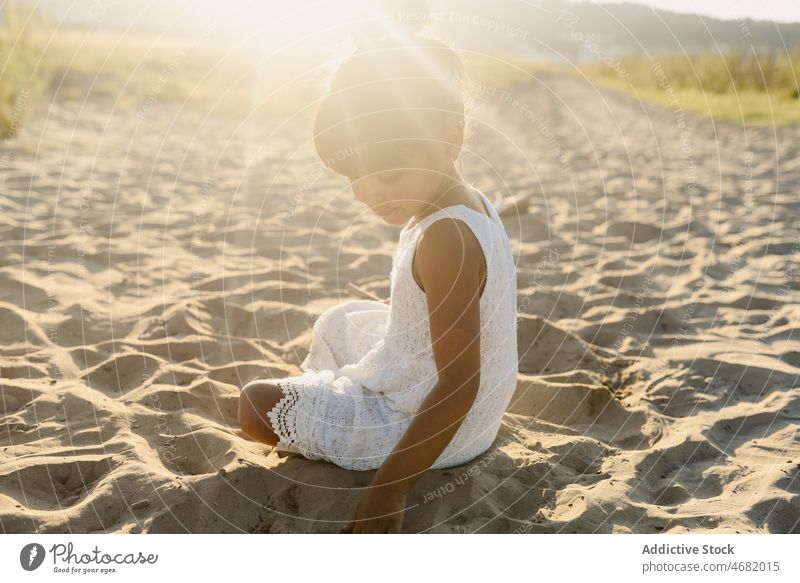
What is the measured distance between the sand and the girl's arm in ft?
0.65

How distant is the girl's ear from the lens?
208 centimetres

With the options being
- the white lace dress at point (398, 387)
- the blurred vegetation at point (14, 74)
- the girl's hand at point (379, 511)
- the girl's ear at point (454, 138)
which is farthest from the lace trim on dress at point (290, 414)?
the blurred vegetation at point (14, 74)

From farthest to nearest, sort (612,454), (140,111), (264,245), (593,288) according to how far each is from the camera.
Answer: (140,111), (264,245), (593,288), (612,454)

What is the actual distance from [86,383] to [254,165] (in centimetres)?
534

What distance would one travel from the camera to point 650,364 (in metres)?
3.40

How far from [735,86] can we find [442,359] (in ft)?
48.3

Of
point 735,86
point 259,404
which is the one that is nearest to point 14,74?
point 259,404

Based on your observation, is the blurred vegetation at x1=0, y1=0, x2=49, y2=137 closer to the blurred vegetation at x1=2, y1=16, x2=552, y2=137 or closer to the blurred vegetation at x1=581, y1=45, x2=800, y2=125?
the blurred vegetation at x1=2, y1=16, x2=552, y2=137

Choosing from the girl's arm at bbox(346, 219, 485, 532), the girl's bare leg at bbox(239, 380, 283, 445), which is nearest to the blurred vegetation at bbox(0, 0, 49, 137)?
the girl's bare leg at bbox(239, 380, 283, 445)

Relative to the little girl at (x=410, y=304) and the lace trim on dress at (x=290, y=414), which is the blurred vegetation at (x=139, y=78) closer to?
the little girl at (x=410, y=304)

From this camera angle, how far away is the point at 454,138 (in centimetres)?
211

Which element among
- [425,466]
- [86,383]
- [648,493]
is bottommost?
[86,383]
